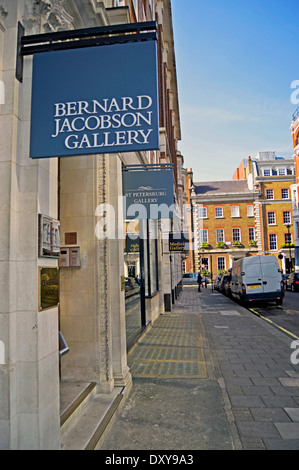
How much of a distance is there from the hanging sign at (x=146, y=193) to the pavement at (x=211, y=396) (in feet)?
10.7

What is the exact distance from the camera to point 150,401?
16.2 ft

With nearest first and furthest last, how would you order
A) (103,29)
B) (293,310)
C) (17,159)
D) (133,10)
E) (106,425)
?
(17,159) < (103,29) < (106,425) < (133,10) < (293,310)

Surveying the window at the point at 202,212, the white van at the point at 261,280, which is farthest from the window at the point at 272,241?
the white van at the point at 261,280

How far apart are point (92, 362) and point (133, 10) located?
9.32m

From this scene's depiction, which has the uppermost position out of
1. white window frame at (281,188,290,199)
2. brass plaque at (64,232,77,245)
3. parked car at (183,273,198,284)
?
white window frame at (281,188,290,199)

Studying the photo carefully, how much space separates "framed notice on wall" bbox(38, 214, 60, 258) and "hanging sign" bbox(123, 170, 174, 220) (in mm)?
4215

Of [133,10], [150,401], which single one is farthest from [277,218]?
[150,401]

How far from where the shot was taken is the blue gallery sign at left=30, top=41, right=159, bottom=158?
2939mm

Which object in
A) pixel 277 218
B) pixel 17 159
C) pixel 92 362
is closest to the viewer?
pixel 17 159

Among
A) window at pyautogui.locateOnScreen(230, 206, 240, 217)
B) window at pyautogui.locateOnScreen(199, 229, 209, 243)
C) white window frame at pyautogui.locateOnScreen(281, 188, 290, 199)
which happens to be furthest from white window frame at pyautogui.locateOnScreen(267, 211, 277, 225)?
window at pyautogui.locateOnScreen(199, 229, 209, 243)

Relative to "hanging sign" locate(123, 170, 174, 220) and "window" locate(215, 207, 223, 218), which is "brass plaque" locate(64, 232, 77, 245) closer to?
"hanging sign" locate(123, 170, 174, 220)

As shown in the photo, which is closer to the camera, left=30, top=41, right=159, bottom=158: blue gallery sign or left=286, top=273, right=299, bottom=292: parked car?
left=30, top=41, right=159, bottom=158: blue gallery sign
